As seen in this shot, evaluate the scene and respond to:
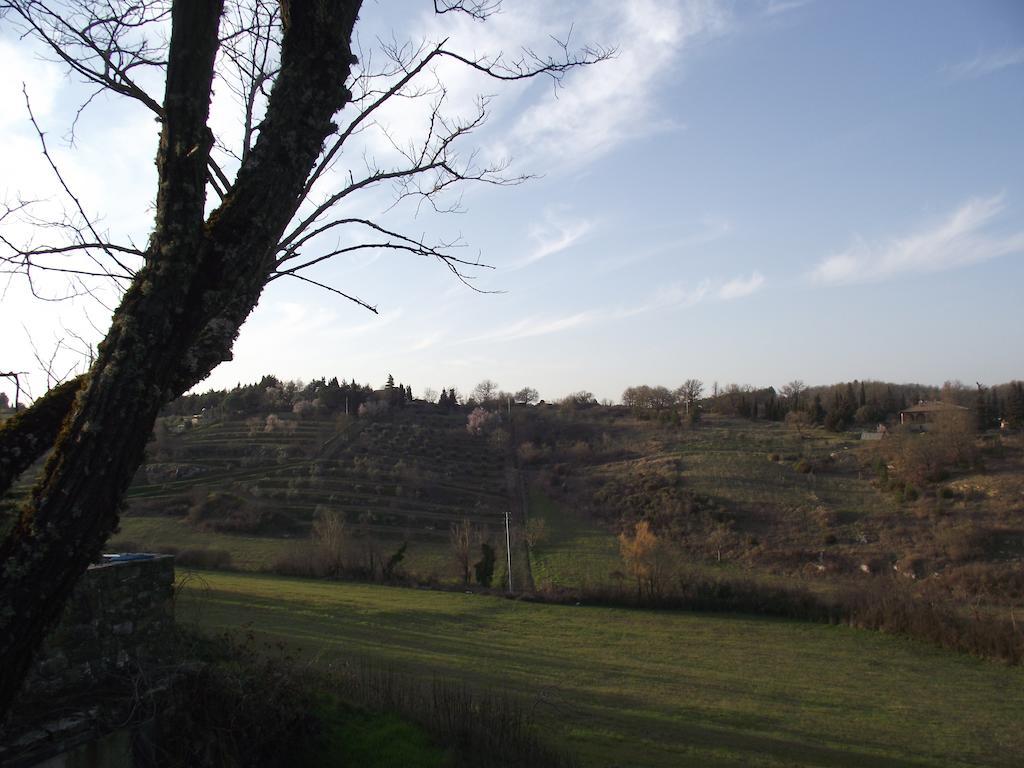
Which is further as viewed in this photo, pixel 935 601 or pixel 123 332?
pixel 935 601

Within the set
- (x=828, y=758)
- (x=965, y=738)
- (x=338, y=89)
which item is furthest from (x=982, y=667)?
(x=338, y=89)

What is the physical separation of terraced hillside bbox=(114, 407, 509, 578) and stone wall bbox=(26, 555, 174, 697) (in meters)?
28.1

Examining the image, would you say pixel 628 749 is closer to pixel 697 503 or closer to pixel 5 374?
pixel 5 374

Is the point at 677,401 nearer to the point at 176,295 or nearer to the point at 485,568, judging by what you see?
the point at 485,568

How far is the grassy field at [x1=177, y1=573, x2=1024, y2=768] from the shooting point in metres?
13.1

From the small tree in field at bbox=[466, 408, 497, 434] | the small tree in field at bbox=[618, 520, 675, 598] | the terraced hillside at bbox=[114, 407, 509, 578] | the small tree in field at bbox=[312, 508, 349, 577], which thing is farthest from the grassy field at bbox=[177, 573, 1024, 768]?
the small tree in field at bbox=[466, 408, 497, 434]

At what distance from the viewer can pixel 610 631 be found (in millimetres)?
26109

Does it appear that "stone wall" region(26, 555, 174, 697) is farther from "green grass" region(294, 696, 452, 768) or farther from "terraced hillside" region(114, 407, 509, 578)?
"terraced hillside" region(114, 407, 509, 578)

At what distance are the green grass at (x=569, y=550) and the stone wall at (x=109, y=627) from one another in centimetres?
2728

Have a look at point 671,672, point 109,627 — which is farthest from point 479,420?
point 109,627

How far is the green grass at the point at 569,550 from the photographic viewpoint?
36.1 metres

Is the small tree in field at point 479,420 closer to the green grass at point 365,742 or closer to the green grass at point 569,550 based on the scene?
the green grass at point 569,550

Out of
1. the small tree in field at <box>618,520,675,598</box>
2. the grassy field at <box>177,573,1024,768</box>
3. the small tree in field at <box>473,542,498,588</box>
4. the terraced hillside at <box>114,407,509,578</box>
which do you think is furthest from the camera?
the terraced hillside at <box>114,407,509,578</box>

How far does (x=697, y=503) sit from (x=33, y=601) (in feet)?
166
